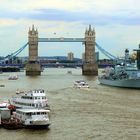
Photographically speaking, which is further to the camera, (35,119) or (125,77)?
(125,77)

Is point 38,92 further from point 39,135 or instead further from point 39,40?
point 39,40

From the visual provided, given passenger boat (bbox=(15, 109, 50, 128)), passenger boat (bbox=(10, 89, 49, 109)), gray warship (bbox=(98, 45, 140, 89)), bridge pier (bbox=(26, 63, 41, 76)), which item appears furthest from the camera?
bridge pier (bbox=(26, 63, 41, 76))

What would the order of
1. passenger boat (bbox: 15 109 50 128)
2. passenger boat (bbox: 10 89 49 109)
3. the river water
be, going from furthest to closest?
passenger boat (bbox: 10 89 49 109)
passenger boat (bbox: 15 109 50 128)
the river water

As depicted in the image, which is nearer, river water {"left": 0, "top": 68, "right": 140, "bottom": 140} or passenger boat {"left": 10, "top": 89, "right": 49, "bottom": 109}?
river water {"left": 0, "top": 68, "right": 140, "bottom": 140}

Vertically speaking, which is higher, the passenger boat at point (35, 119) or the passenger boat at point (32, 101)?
the passenger boat at point (32, 101)

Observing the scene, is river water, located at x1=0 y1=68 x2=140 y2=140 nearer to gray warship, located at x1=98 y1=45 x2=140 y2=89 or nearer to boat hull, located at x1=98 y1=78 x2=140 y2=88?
boat hull, located at x1=98 y1=78 x2=140 y2=88

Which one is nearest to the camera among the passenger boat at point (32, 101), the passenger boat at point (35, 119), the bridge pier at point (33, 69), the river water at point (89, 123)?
the river water at point (89, 123)

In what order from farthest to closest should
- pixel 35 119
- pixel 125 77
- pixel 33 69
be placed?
pixel 33 69
pixel 125 77
pixel 35 119

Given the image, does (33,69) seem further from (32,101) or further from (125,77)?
(32,101)

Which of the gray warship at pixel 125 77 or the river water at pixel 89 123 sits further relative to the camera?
the gray warship at pixel 125 77

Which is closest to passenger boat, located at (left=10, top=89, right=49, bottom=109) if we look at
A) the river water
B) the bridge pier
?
the river water

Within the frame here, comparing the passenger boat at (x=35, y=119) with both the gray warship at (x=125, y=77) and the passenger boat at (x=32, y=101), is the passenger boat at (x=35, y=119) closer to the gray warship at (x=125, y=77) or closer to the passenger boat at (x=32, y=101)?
the passenger boat at (x=32, y=101)

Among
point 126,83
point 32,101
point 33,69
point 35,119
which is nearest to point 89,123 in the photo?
point 35,119

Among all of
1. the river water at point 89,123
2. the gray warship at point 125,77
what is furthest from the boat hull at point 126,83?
the river water at point 89,123
